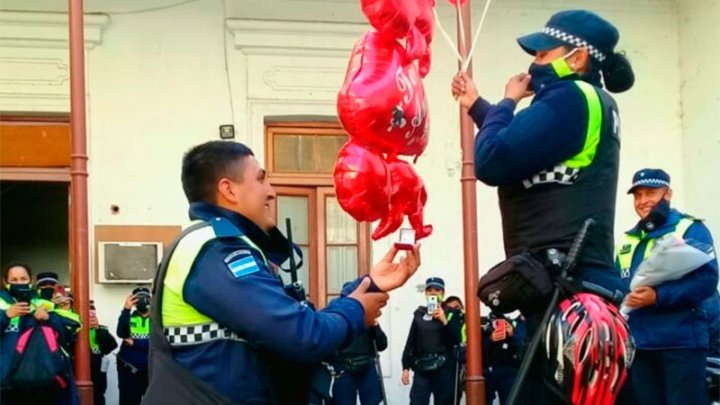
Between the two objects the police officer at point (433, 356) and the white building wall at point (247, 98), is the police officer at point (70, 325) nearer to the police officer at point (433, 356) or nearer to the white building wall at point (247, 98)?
the white building wall at point (247, 98)

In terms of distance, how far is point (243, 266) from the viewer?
111 inches

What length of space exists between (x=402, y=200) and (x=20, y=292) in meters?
5.51

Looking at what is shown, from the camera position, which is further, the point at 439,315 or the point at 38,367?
the point at 439,315

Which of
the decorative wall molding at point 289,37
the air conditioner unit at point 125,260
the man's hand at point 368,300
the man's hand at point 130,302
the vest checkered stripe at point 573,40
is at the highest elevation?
the decorative wall molding at point 289,37

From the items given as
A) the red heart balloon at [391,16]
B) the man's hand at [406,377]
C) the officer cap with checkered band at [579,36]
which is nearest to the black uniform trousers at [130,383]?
the man's hand at [406,377]

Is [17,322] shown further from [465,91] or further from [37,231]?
[37,231]

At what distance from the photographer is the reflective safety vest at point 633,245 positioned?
5.81m

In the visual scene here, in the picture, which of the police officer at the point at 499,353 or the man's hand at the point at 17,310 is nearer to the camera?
the man's hand at the point at 17,310

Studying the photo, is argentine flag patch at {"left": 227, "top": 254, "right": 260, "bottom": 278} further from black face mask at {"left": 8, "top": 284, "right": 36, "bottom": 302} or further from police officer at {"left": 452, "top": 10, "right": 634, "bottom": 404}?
black face mask at {"left": 8, "top": 284, "right": 36, "bottom": 302}

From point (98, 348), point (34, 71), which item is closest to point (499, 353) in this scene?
point (98, 348)

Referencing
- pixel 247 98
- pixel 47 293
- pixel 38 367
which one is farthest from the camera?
pixel 247 98

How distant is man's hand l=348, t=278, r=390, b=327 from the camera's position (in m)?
3.03

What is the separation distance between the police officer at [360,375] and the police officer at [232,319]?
6515 mm

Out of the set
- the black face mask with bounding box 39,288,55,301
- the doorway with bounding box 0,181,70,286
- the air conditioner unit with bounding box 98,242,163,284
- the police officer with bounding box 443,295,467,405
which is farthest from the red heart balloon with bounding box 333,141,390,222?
the doorway with bounding box 0,181,70,286
